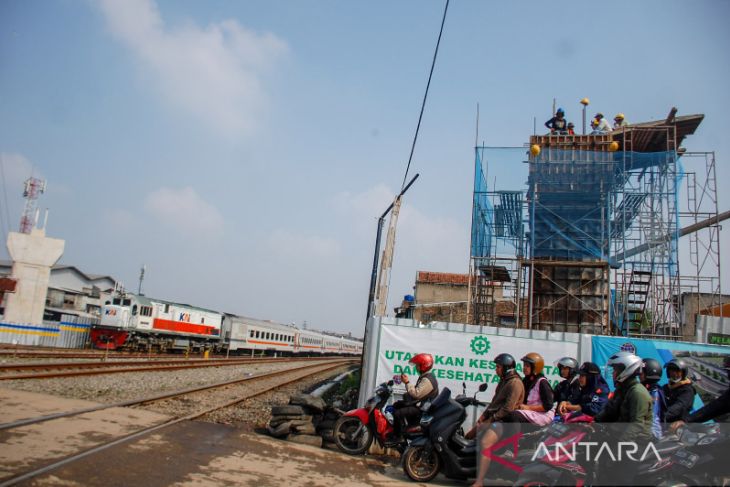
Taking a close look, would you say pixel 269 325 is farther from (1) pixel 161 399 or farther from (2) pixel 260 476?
(2) pixel 260 476

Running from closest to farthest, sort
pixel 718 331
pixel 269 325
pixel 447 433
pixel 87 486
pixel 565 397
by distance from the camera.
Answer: pixel 87 486
pixel 447 433
pixel 565 397
pixel 718 331
pixel 269 325

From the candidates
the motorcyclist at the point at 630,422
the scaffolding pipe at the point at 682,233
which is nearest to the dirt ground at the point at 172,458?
the motorcyclist at the point at 630,422

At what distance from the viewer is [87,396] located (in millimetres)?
10586

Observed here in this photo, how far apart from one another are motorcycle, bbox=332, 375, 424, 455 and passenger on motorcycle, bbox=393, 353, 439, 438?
13cm

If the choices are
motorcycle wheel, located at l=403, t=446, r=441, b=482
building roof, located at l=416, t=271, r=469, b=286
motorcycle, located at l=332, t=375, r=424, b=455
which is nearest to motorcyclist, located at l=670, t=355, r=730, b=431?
motorcycle wheel, located at l=403, t=446, r=441, b=482

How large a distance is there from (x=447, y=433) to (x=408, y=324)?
3048 millimetres

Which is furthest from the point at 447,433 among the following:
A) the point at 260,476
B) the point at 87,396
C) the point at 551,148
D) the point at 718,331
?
the point at 551,148

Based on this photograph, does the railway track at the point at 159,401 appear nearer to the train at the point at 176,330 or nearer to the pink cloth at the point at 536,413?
the pink cloth at the point at 536,413

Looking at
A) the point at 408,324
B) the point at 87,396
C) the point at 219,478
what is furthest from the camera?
the point at 87,396

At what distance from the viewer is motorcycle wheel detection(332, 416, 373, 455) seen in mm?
7422

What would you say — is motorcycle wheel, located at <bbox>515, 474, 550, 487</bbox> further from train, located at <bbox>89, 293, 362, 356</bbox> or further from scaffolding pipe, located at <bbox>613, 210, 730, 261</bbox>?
train, located at <bbox>89, 293, 362, 356</bbox>

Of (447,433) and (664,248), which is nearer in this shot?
(447,433)

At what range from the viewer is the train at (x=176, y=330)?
3098cm

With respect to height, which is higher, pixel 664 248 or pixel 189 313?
pixel 664 248
